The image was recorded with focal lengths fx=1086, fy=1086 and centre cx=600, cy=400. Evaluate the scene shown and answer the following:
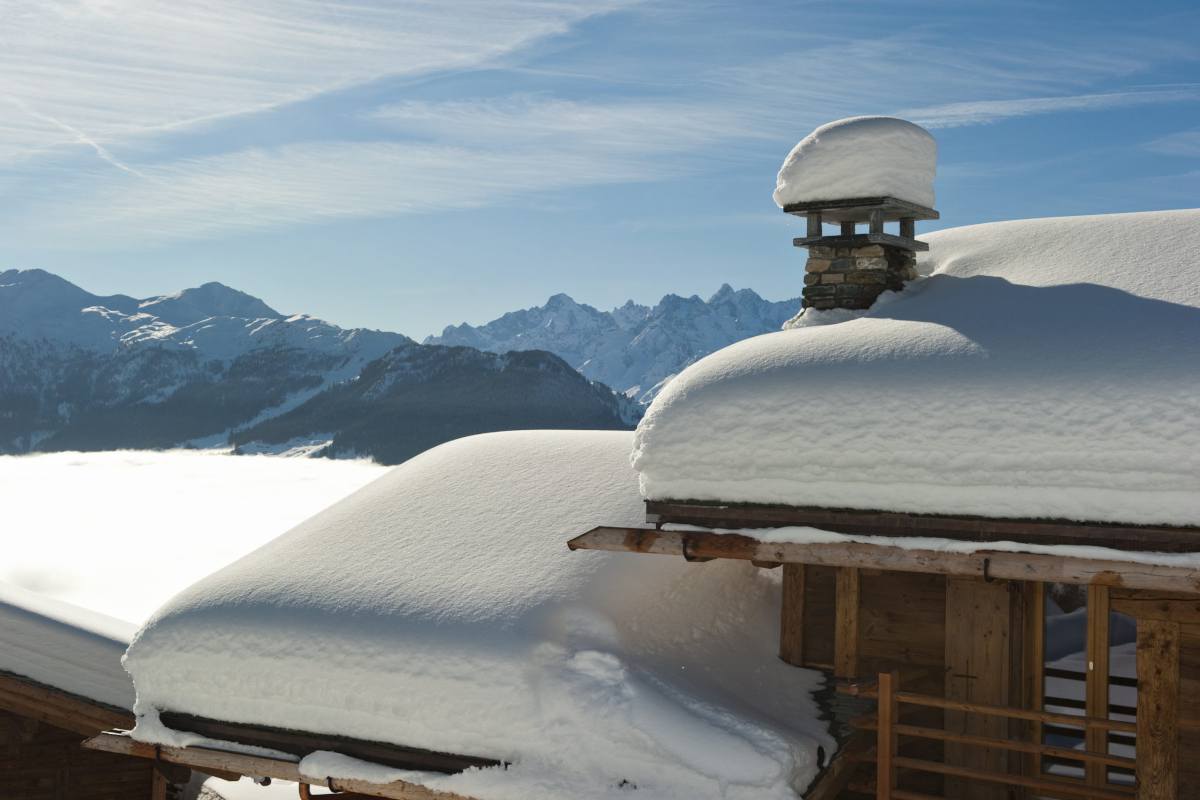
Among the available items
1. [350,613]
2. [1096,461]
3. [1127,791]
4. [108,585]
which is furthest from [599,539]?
[108,585]

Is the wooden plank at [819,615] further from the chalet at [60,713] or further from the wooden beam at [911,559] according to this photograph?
the chalet at [60,713]

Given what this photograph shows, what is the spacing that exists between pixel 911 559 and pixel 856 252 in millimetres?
4515

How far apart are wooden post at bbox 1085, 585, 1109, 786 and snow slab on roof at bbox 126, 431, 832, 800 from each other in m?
2.20

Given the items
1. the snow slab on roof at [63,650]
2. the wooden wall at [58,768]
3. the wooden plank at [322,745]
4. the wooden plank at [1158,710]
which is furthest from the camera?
the wooden wall at [58,768]

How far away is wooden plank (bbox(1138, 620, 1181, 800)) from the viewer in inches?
310

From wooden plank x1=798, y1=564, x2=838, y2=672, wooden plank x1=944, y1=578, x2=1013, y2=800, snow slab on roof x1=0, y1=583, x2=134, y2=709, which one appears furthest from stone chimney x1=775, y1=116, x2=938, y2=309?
snow slab on roof x1=0, y1=583, x2=134, y2=709

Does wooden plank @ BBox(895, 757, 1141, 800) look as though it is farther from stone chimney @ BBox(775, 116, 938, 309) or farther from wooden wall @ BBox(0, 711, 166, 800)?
wooden wall @ BBox(0, 711, 166, 800)

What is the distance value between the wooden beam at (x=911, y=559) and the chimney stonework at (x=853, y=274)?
3936mm

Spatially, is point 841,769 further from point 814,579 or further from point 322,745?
point 322,745

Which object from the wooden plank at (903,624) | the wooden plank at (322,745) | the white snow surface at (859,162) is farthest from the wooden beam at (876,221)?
the wooden plank at (322,745)

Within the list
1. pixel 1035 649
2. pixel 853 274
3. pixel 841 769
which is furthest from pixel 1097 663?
pixel 853 274

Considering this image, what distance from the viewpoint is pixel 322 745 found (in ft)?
32.4

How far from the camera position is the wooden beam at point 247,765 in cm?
942

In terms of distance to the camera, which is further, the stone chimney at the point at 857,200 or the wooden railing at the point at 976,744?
the stone chimney at the point at 857,200
